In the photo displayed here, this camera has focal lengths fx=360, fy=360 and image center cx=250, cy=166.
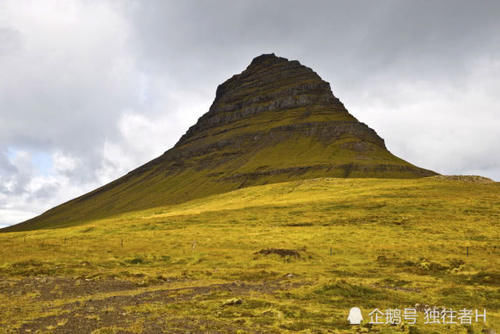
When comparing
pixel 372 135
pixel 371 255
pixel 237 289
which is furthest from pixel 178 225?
pixel 372 135

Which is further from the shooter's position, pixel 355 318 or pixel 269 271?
pixel 269 271

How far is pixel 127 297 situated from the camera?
20.7 meters

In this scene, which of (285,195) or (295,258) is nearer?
(295,258)

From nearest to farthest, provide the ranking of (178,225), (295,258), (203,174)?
(295,258) < (178,225) < (203,174)

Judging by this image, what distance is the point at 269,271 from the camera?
28.7 meters

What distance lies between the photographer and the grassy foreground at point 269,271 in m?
15.6

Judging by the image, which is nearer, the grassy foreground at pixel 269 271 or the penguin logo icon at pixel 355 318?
the penguin logo icon at pixel 355 318

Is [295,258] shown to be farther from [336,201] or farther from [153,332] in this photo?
[336,201]

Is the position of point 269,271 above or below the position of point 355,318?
below

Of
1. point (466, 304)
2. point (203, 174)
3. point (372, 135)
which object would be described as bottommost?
point (466, 304)

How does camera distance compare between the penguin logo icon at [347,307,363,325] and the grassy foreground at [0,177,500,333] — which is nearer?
the penguin logo icon at [347,307,363,325]

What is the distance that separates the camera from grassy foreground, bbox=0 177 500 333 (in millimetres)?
15596

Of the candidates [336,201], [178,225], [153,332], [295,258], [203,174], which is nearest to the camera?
[153,332]

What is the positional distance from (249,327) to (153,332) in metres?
3.67
